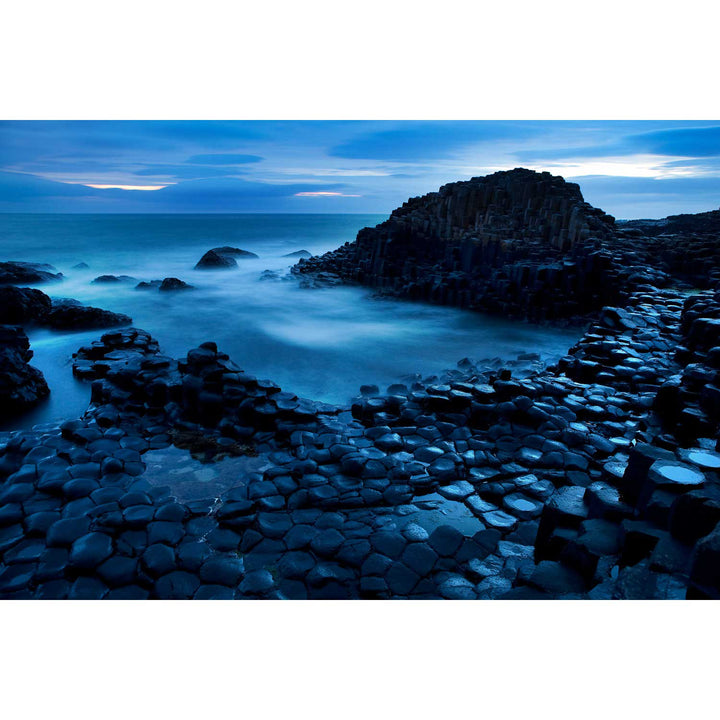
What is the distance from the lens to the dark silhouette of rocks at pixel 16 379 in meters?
6.17

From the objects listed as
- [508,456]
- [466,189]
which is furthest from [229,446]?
[466,189]

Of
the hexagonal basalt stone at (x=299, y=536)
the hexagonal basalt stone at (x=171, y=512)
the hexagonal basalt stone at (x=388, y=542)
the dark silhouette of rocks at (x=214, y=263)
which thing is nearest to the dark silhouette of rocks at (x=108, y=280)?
the dark silhouette of rocks at (x=214, y=263)

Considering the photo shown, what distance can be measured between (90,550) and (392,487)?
6.97 ft

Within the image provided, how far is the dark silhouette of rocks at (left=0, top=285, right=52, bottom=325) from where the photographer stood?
1125 centimetres

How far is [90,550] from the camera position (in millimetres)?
2918

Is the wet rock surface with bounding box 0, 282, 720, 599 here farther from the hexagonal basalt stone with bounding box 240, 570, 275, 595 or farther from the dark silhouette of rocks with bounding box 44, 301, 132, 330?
the dark silhouette of rocks with bounding box 44, 301, 132, 330

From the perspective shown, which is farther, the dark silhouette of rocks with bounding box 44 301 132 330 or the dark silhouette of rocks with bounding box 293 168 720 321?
the dark silhouette of rocks with bounding box 293 168 720 321

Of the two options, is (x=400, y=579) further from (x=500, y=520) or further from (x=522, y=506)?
(x=522, y=506)

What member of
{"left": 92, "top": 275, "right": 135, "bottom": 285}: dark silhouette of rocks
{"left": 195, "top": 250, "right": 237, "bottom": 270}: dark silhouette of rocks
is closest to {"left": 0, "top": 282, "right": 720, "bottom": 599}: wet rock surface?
{"left": 92, "top": 275, "right": 135, "bottom": 285}: dark silhouette of rocks

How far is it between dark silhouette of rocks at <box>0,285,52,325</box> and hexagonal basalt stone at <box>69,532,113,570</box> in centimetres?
1045

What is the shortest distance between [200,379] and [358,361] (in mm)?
3529

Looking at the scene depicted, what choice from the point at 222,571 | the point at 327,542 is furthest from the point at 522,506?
the point at 222,571

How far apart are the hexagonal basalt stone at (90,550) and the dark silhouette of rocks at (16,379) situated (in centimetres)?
423

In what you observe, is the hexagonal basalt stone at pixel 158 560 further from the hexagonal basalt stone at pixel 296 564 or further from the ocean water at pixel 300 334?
the ocean water at pixel 300 334
